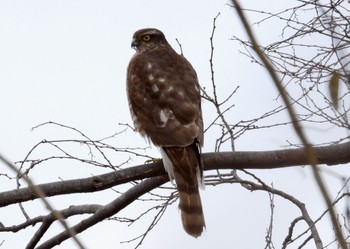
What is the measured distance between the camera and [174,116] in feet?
14.9

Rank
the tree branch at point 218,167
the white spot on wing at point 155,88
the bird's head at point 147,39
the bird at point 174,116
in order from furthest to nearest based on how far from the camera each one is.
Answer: the bird's head at point 147,39 < the white spot on wing at point 155,88 < the bird at point 174,116 < the tree branch at point 218,167

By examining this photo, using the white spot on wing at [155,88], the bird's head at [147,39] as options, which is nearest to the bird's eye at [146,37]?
the bird's head at [147,39]

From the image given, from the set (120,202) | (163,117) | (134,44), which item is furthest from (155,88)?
(134,44)

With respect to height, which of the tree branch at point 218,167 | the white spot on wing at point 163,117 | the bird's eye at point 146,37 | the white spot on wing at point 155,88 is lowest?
the tree branch at point 218,167

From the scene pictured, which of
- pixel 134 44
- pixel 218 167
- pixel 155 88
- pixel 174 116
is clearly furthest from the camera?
pixel 134 44

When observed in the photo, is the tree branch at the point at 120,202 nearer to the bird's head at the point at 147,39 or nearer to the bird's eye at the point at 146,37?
the bird's head at the point at 147,39

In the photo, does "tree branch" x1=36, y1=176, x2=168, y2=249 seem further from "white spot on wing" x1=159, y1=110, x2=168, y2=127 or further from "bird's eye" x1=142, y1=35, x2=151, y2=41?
"bird's eye" x1=142, y1=35, x2=151, y2=41

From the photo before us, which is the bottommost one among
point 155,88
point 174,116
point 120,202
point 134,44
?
point 120,202

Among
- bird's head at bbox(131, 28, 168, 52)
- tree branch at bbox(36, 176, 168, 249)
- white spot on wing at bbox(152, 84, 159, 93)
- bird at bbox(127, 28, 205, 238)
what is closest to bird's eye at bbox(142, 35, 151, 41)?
bird's head at bbox(131, 28, 168, 52)

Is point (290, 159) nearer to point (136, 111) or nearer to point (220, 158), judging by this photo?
point (220, 158)

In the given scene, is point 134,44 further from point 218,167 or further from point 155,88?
point 218,167

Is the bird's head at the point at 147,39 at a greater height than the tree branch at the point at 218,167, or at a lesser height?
greater

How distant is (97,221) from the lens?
405cm

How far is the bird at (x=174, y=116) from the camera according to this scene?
4102 mm
